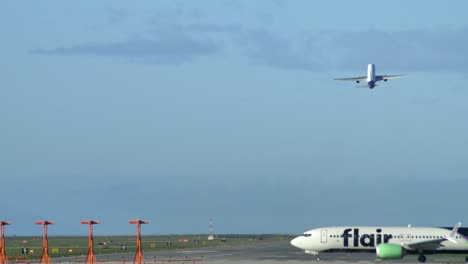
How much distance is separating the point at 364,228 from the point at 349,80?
118 ft

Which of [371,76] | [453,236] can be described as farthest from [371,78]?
[453,236]

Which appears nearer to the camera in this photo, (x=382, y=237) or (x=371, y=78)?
(x=382, y=237)

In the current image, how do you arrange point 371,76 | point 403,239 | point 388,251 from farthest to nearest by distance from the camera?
point 371,76 < point 403,239 < point 388,251

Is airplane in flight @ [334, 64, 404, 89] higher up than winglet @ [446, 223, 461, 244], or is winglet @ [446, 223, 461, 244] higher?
airplane in flight @ [334, 64, 404, 89]

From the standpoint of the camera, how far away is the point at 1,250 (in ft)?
244

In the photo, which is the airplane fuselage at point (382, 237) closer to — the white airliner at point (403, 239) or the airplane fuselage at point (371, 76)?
the white airliner at point (403, 239)

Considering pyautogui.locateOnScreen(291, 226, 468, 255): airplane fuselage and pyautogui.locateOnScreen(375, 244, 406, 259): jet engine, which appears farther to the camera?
pyautogui.locateOnScreen(291, 226, 468, 255): airplane fuselage

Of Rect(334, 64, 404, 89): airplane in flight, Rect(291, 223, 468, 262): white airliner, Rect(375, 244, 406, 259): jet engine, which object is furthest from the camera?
Rect(334, 64, 404, 89): airplane in flight

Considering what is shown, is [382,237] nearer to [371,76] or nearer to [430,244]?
[430,244]

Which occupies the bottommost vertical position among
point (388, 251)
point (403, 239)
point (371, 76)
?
point (388, 251)

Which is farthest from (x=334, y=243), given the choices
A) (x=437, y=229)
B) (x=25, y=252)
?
(x=25, y=252)

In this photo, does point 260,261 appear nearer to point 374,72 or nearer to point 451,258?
point 451,258

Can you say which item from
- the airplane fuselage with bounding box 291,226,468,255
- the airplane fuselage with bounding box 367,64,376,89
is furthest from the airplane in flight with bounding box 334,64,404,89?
the airplane fuselage with bounding box 291,226,468,255

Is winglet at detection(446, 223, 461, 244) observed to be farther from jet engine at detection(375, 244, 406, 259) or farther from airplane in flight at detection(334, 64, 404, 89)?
airplane in flight at detection(334, 64, 404, 89)
